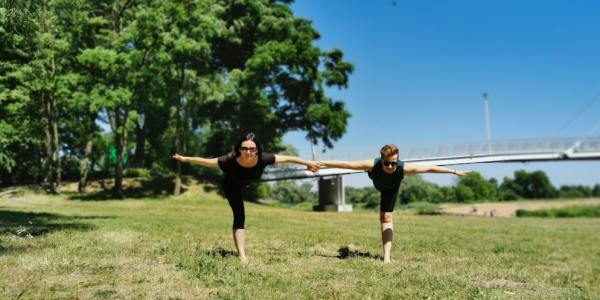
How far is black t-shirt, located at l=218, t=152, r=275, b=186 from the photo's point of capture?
8586 mm

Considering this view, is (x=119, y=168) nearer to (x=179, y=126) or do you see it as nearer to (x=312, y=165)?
(x=179, y=126)

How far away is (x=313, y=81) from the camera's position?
50094 mm

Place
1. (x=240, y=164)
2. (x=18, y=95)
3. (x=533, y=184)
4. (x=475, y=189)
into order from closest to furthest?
(x=240, y=164) < (x=18, y=95) < (x=475, y=189) < (x=533, y=184)

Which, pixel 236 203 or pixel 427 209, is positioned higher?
pixel 236 203

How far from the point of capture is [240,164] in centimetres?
852

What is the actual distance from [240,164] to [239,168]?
0.11 meters

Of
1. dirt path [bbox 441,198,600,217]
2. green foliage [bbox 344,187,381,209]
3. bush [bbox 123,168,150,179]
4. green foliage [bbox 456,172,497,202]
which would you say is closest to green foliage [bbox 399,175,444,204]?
green foliage [bbox 344,187,381,209]

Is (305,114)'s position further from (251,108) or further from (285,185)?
(285,185)

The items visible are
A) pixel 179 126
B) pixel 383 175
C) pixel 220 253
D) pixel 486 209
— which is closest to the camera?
pixel 383 175

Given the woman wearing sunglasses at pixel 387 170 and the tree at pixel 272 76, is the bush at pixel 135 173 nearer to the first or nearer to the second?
the tree at pixel 272 76

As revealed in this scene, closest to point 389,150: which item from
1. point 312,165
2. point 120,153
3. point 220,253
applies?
point 312,165

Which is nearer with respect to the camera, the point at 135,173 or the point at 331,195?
the point at 331,195

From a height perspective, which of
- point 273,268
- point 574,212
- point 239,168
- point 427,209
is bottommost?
point 574,212

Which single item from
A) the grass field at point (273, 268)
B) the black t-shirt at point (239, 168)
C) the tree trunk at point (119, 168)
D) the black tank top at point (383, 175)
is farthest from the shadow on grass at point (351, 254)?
the tree trunk at point (119, 168)
